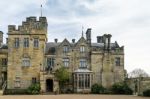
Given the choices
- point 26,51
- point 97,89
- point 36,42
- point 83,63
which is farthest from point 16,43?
point 97,89

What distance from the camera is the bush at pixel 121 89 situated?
5550 cm

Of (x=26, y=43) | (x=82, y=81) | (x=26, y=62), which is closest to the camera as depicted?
(x=82, y=81)

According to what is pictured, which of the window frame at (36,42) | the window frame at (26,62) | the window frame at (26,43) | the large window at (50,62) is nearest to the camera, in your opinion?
the window frame at (26,62)

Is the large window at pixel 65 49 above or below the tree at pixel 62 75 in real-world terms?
above

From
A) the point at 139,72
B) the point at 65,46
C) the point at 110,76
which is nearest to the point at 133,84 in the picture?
the point at 110,76

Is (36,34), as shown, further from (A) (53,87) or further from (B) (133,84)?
(B) (133,84)

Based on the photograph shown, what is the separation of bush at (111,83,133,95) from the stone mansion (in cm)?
185

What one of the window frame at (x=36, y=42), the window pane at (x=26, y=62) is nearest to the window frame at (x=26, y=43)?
the window frame at (x=36, y=42)

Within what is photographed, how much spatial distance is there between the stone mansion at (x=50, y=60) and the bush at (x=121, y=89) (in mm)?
1847

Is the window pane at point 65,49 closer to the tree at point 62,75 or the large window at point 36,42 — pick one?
the tree at point 62,75

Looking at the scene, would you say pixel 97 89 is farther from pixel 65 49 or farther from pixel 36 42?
pixel 36 42

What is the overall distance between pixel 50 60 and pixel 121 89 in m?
12.6

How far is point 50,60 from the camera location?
2343 inches

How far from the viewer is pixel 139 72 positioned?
335 feet
